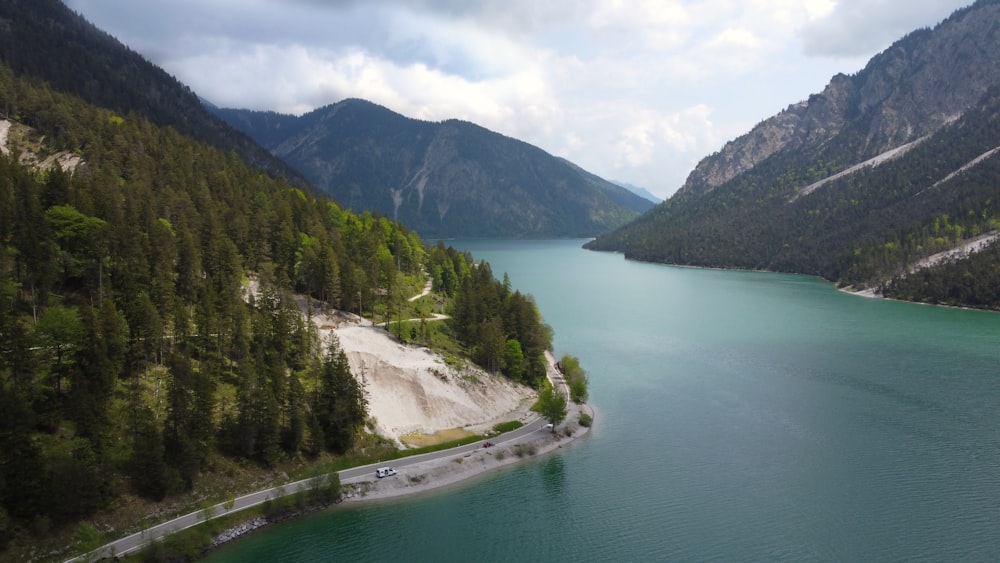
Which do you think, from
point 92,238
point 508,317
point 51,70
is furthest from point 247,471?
point 51,70

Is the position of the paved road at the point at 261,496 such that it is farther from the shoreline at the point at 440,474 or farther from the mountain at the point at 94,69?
the mountain at the point at 94,69

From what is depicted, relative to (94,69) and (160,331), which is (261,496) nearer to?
(160,331)

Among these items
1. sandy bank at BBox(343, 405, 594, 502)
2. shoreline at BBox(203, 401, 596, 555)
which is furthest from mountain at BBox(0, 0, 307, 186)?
sandy bank at BBox(343, 405, 594, 502)

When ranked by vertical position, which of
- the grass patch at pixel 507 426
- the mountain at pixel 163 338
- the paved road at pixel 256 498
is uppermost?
the mountain at pixel 163 338

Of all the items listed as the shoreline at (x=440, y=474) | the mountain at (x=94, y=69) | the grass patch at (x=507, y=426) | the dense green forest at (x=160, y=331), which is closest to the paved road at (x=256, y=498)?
the shoreline at (x=440, y=474)

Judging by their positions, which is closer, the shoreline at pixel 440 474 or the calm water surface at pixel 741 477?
the calm water surface at pixel 741 477

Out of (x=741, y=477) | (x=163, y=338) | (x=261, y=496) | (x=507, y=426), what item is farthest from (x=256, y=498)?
(x=741, y=477)

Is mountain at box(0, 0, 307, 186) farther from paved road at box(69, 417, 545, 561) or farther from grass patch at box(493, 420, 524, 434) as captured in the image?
grass patch at box(493, 420, 524, 434)
